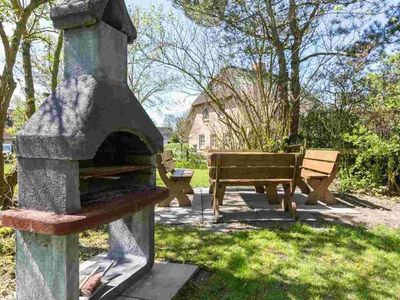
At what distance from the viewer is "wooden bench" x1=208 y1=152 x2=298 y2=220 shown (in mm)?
5340

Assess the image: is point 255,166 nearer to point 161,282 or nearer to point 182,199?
point 182,199

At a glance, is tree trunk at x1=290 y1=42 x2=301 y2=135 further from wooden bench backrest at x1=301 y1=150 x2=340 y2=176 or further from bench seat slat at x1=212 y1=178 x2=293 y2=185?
bench seat slat at x1=212 y1=178 x2=293 y2=185

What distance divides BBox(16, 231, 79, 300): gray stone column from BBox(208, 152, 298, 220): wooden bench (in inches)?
127

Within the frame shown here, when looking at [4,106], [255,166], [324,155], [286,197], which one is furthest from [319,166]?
[4,106]

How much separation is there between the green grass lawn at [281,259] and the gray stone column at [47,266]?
3.05 feet

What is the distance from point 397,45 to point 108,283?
883cm

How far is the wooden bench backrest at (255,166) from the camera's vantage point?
5.34m

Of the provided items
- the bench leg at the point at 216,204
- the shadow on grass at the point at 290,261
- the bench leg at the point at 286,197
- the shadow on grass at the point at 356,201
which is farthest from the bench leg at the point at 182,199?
the shadow on grass at the point at 356,201

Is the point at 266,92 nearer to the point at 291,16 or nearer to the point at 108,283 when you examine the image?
the point at 291,16

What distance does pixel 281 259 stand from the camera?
3.84 m

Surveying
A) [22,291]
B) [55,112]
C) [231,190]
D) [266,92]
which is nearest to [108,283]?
[22,291]

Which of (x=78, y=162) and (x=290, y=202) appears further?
(x=290, y=202)

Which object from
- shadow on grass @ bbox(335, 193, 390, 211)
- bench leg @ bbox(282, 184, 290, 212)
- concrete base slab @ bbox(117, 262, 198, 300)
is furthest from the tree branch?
concrete base slab @ bbox(117, 262, 198, 300)

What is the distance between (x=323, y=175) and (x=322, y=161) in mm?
364
